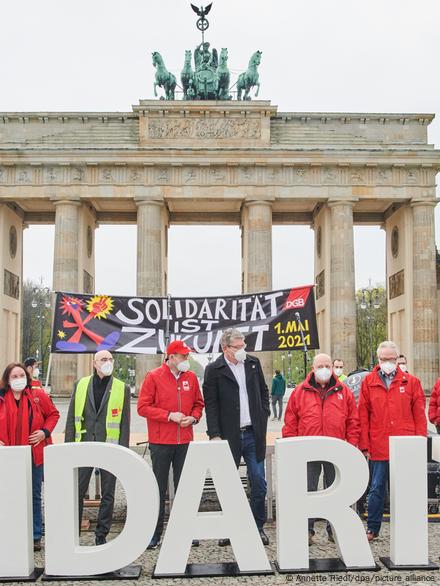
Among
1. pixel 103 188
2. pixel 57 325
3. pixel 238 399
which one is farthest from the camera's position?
pixel 103 188

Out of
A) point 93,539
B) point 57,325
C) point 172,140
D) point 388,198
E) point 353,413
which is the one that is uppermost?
point 172,140

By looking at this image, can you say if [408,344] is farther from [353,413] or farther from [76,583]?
[76,583]

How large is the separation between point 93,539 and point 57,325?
4216 mm

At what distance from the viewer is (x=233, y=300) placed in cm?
1176

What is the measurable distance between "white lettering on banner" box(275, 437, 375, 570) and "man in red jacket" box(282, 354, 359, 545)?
143 centimetres

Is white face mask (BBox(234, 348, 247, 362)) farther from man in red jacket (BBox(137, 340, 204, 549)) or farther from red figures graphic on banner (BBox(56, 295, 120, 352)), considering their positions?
red figures graphic on banner (BBox(56, 295, 120, 352))

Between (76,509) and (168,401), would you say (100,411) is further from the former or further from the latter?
(76,509)

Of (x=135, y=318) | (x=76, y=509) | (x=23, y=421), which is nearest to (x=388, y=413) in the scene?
(x=76, y=509)

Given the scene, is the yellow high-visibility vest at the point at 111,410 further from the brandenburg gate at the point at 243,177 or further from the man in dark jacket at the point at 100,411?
the brandenburg gate at the point at 243,177

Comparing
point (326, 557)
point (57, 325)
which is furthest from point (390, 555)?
point (57, 325)

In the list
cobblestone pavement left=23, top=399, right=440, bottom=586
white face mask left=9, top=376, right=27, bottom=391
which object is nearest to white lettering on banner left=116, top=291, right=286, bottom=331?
cobblestone pavement left=23, top=399, right=440, bottom=586

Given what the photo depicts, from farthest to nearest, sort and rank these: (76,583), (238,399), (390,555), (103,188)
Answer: (103,188), (238,399), (390,555), (76,583)

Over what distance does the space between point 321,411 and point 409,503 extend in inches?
66.0

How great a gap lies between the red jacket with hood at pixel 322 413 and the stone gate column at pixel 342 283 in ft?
102
